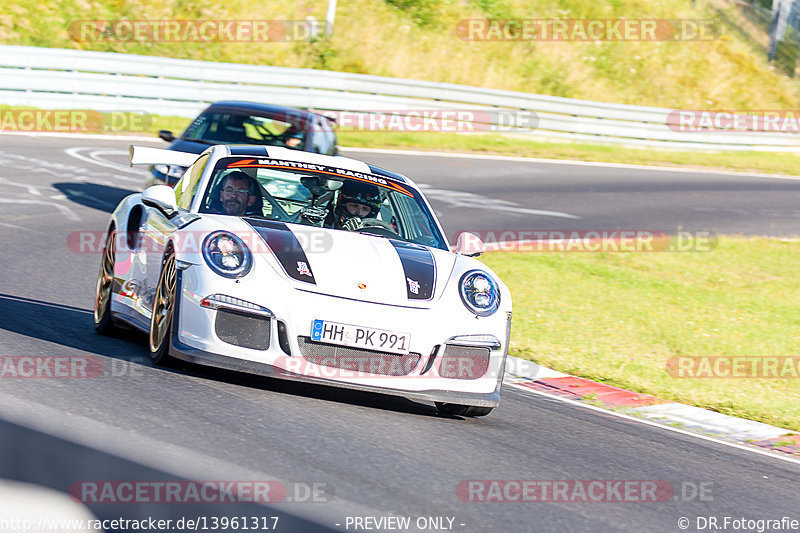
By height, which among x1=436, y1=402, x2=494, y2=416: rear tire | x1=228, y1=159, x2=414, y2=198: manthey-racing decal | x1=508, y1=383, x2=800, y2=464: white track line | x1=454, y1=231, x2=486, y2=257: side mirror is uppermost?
x1=228, y1=159, x2=414, y2=198: manthey-racing decal

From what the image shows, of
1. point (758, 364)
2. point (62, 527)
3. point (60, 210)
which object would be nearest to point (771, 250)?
point (758, 364)

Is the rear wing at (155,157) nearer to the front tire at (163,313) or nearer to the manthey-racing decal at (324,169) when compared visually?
the manthey-racing decal at (324,169)

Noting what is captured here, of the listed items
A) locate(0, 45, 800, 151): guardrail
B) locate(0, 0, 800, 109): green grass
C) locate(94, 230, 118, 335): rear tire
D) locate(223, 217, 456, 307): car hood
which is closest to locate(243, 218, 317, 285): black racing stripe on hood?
locate(223, 217, 456, 307): car hood

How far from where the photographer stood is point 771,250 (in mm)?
15914

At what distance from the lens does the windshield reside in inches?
268

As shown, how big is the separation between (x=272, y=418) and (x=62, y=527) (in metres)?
2.82

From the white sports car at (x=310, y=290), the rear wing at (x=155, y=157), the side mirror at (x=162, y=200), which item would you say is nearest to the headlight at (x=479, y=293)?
the white sports car at (x=310, y=290)

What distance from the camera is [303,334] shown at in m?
5.68

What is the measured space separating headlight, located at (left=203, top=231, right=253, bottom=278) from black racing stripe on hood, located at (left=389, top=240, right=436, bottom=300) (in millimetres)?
862

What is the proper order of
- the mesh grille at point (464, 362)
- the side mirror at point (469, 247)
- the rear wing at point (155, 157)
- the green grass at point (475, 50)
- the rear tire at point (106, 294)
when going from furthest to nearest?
the green grass at point (475, 50) < the rear wing at point (155, 157) < the rear tire at point (106, 294) < the side mirror at point (469, 247) < the mesh grille at point (464, 362)

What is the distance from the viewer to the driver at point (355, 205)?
6.94m

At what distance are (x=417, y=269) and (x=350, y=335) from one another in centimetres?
71

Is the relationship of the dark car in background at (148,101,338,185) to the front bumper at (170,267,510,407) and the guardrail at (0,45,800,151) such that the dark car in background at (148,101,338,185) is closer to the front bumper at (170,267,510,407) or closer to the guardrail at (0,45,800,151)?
the front bumper at (170,267,510,407)

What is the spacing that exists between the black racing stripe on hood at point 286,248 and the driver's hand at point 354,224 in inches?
20.7
